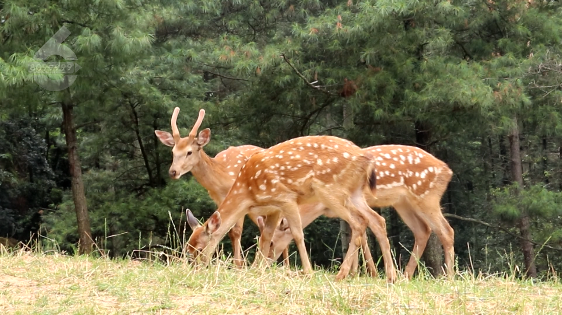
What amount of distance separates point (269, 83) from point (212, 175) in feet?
17.6

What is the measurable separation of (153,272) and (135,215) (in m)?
9.69

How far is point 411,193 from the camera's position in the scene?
8594 mm

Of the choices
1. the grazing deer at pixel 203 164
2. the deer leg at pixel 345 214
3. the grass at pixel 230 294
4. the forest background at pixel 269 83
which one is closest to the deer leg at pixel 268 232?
the grazing deer at pixel 203 164

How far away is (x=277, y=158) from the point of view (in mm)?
6996

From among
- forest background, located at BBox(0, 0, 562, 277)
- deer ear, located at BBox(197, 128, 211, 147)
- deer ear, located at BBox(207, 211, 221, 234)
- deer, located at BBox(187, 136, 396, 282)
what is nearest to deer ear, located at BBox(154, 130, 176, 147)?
deer ear, located at BBox(197, 128, 211, 147)

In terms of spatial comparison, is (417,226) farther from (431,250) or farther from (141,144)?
(141,144)

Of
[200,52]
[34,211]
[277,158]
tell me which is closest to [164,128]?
[200,52]

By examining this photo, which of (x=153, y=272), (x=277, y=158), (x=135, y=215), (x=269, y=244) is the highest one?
(x=277, y=158)

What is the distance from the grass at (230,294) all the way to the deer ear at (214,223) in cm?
72

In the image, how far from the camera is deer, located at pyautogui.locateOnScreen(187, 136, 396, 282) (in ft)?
22.5

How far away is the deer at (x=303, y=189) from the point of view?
6867 millimetres

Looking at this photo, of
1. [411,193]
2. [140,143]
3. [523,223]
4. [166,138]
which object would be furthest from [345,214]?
[140,143]

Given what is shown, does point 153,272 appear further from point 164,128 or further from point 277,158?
point 164,128

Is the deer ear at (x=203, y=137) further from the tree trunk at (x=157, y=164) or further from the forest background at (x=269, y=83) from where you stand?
the tree trunk at (x=157, y=164)
